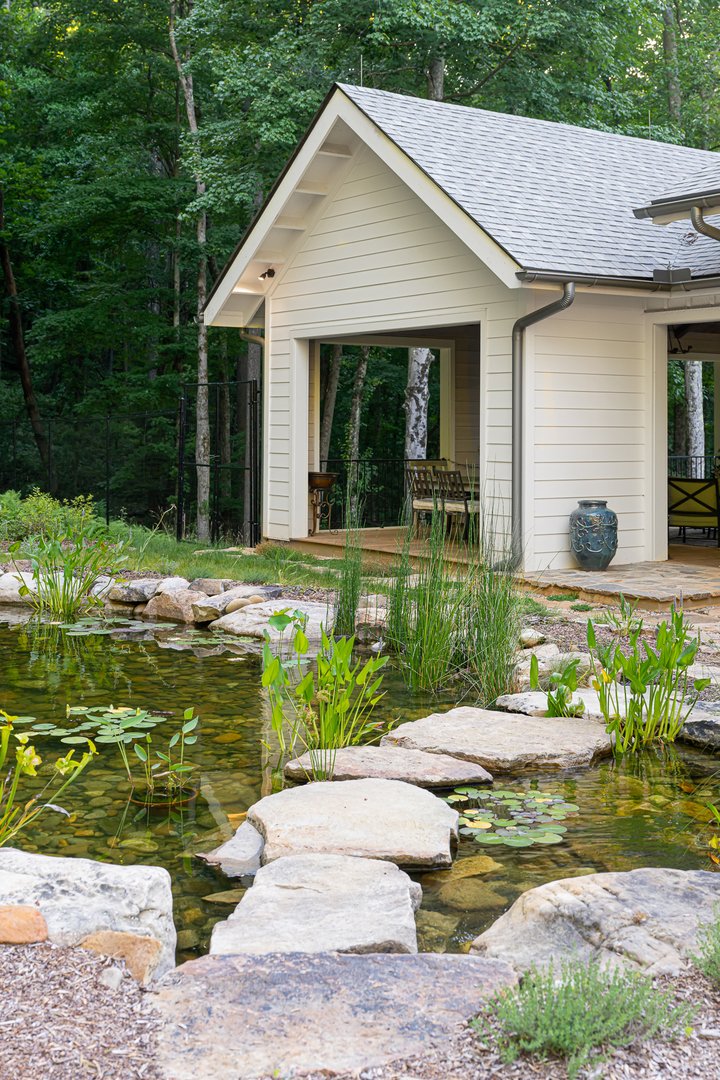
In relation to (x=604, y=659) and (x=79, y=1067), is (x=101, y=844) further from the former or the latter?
(x=604, y=659)

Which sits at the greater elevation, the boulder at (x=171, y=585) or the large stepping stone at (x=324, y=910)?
the boulder at (x=171, y=585)

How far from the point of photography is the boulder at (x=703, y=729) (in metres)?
5.01

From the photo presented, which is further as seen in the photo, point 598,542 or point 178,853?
point 598,542

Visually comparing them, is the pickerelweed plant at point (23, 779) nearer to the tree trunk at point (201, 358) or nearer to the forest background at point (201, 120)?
the forest background at point (201, 120)

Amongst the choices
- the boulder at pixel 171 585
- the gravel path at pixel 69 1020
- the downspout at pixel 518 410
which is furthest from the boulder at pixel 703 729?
the boulder at pixel 171 585

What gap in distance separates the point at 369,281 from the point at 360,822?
7623mm

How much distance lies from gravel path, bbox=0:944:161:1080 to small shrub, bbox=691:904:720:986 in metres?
1.23

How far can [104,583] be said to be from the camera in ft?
29.5

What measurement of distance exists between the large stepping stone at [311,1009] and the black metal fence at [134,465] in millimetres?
12339

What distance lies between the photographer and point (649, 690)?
203 inches

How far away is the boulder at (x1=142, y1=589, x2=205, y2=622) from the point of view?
8.38 m

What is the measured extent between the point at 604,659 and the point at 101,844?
2253 mm

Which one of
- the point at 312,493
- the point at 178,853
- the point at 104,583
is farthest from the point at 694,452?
the point at 178,853

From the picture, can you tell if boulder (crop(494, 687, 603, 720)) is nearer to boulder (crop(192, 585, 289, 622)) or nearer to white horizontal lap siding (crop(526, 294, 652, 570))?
boulder (crop(192, 585, 289, 622))
